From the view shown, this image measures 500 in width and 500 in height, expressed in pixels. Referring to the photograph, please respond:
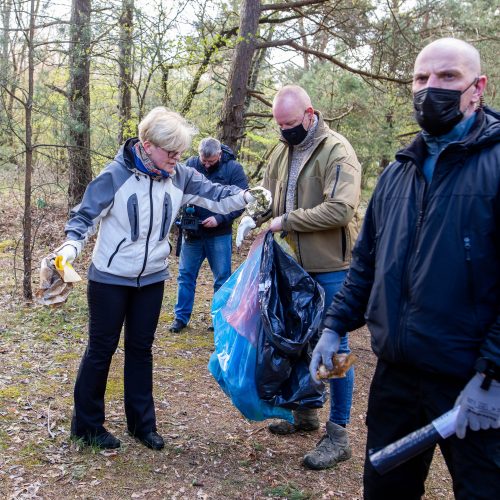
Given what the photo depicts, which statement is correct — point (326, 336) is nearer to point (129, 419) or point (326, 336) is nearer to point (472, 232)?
point (472, 232)

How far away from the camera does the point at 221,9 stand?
30.3ft

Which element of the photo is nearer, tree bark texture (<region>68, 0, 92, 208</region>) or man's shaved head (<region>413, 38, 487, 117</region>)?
man's shaved head (<region>413, 38, 487, 117</region>)

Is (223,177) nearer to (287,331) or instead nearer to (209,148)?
(209,148)

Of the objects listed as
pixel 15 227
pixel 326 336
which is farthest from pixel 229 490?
pixel 15 227

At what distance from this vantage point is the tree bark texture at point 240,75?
768 centimetres

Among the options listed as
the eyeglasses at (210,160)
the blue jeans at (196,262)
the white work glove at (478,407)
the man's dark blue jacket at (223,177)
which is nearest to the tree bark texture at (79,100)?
the eyeglasses at (210,160)

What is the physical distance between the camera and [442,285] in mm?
1812

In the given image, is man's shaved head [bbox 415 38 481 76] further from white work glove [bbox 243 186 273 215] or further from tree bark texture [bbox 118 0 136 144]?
tree bark texture [bbox 118 0 136 144]

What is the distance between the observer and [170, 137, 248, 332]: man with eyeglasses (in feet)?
18.6

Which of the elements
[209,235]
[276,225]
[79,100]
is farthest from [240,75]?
[276,225]

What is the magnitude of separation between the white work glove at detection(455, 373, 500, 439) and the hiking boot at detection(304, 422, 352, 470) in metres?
1.76

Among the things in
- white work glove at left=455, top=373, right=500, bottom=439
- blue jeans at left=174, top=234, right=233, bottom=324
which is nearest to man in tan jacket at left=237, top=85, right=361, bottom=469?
white work glove at left=455, top=373, right=500, bottom=439

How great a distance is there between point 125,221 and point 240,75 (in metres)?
5.30

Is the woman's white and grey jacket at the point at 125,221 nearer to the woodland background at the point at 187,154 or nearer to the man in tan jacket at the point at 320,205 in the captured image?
the man in tan jacket at the point at 320,205
